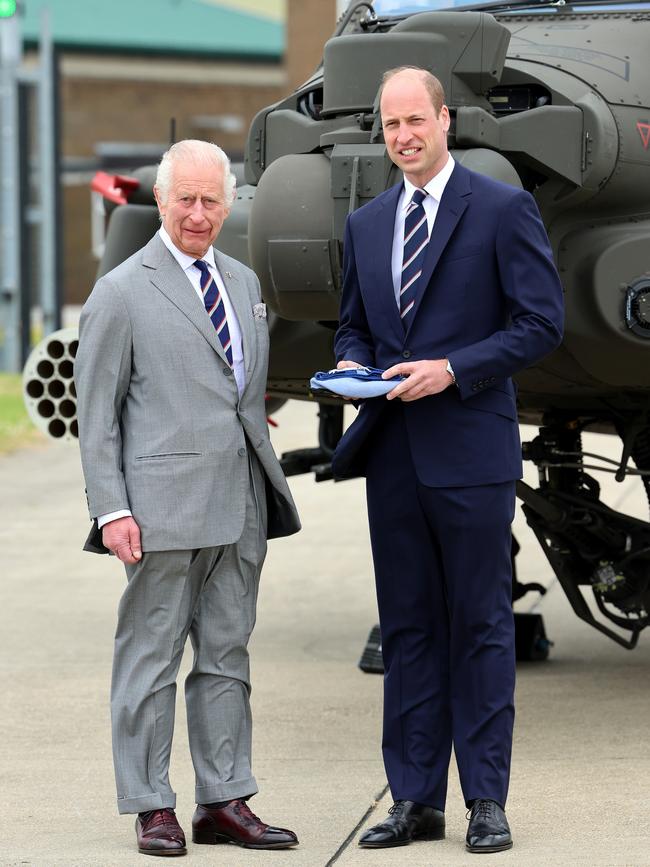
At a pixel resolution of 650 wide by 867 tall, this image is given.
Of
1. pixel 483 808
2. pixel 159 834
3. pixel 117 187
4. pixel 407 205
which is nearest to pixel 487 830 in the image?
pixel 483 808

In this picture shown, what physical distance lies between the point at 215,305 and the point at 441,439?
697 millimetres

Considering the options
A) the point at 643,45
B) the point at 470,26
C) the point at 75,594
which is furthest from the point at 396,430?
the point at 75,594

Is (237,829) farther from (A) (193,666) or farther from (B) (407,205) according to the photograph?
(B) (407,205)

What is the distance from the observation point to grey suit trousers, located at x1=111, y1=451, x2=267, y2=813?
4.36 m

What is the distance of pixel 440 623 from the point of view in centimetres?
447

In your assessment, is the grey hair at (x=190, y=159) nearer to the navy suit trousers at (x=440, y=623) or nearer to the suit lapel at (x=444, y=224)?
the suit lapel at (x=444, y=224)

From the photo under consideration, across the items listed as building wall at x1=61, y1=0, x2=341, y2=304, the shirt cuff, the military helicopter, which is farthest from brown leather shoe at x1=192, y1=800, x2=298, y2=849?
building wall at x1=61, y1=0, x2=341, y2=304

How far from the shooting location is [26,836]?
15.4 feet

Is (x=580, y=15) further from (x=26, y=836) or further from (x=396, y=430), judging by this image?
(x=26, y=836)

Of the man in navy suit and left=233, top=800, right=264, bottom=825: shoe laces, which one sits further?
left=233, top=800, right=264, bottom=825: shoe laces

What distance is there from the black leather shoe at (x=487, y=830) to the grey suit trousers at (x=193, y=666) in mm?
587

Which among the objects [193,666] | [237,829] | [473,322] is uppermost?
[473,322]

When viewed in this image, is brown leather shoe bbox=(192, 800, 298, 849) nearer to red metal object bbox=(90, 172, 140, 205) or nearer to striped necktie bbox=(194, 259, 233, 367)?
striped necktie bbox=(194, 259, 233, 367)

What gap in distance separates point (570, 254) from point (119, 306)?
1.53m
